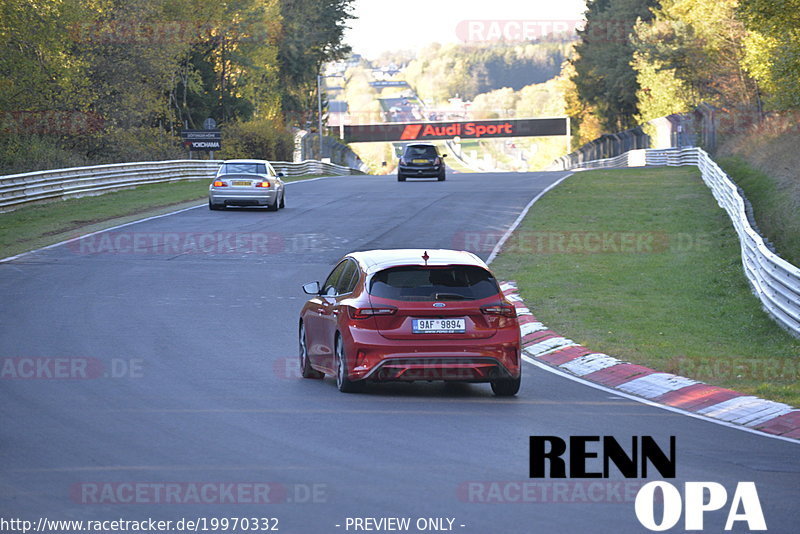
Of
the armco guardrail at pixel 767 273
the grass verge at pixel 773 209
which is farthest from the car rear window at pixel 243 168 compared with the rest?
the grass verge at pixel 773 209

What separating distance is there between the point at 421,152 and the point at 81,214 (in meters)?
21.0

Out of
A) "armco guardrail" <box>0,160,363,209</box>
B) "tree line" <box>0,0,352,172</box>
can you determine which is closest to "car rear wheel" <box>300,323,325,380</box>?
"armco guardrail" <box>0,160,363,209</box>

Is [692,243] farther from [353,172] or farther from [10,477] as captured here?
[353,172]

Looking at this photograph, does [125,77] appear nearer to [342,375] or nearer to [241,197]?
[241,197]

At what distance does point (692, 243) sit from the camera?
85.6 feet

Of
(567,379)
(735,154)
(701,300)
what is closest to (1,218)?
(701,300)

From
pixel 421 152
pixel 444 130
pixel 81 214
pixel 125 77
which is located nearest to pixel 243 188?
pixel 81 214

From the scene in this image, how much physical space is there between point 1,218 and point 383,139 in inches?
4165

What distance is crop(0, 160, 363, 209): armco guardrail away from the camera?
32.6 m

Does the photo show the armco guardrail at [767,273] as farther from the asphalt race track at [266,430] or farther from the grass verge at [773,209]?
the asphalt race track at [266,430]

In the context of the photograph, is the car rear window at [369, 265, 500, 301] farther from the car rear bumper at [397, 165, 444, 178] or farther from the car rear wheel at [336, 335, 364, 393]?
the car rear bumper at [397, 165, 444, 178]

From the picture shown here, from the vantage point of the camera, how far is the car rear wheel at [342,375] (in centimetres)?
1119

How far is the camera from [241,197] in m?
34.5

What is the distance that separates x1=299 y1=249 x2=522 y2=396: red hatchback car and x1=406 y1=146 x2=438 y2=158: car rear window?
39050mm
